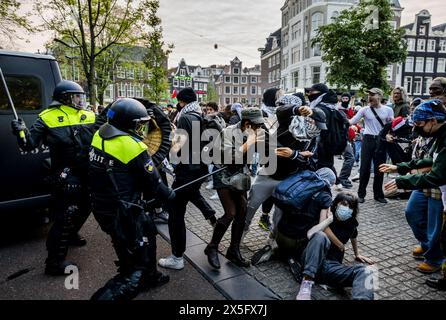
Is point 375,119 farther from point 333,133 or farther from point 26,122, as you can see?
point 26,122

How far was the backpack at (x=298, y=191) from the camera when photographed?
346 cm

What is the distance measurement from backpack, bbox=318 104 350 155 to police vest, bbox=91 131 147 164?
3.73 metres

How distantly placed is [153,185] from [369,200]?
17.6ft

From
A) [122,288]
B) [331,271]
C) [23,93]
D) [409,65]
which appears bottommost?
[331,271]

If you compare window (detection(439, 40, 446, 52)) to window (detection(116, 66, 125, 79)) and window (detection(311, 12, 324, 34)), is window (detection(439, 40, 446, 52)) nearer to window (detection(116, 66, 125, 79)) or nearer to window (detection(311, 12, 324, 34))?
window (detection(311, 12, 324, 34))

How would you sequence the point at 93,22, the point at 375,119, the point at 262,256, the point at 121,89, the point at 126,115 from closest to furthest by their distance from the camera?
the point at 126,115, the point at 262,256, the point at 375,119, the point at 93,22, the point at 121,89

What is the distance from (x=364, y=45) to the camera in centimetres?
1961

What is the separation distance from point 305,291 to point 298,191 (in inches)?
40.5

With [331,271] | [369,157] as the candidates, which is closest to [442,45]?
[369,157]

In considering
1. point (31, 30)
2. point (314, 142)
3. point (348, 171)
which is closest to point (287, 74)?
point (31, 30)

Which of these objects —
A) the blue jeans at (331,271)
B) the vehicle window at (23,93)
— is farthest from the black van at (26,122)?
the blue jeans at (331,271)

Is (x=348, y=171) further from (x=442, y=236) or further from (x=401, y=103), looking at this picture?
(x=442, y=236)

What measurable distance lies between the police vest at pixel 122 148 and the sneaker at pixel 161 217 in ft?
10.00

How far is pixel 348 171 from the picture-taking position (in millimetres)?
7633
